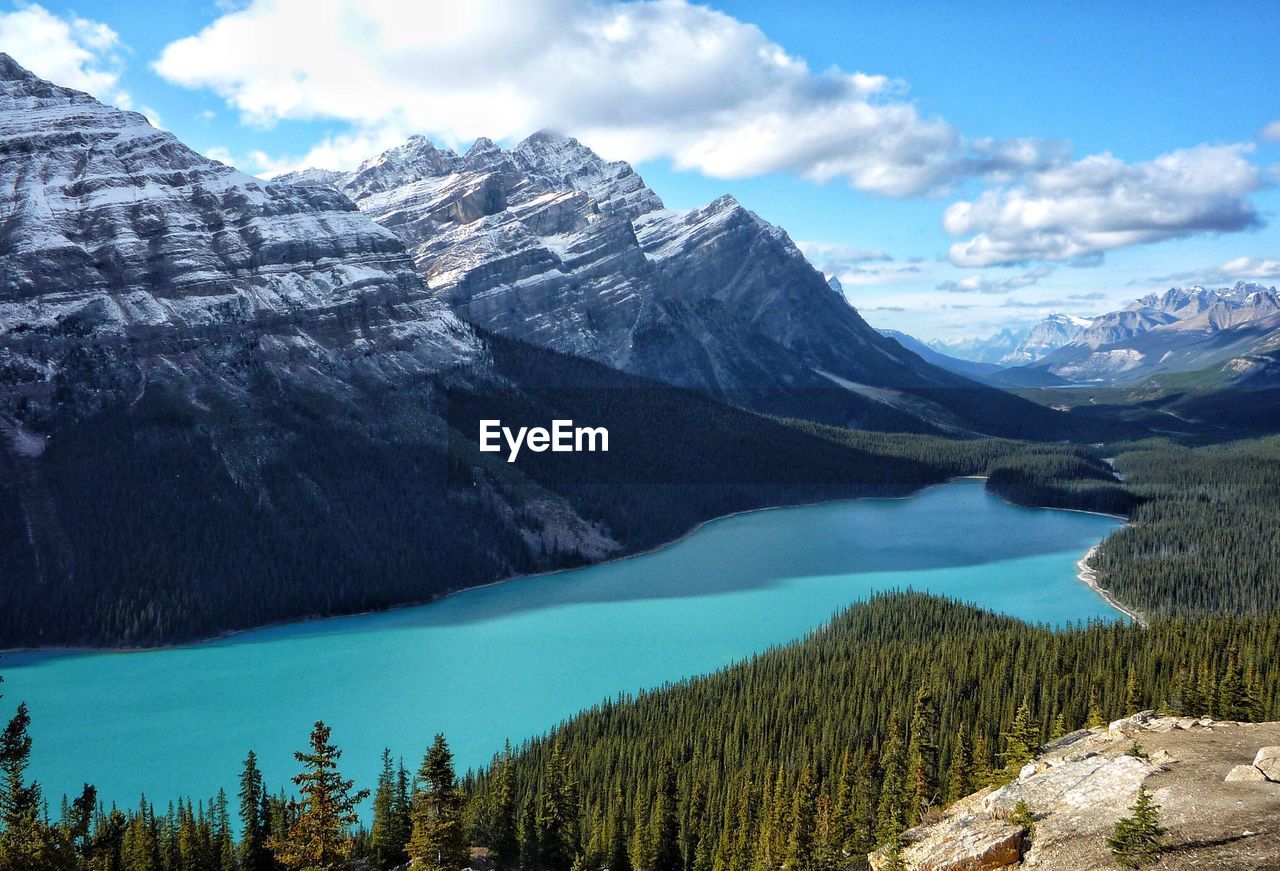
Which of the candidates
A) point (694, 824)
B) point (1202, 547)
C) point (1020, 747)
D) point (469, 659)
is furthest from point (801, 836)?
point (1202, 547)

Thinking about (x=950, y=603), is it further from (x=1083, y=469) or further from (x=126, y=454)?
(x=1083, y=469)

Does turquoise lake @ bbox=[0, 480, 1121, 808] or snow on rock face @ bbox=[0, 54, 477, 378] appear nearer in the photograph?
turquoise lake @ bbox=[0, 480, 1121, 808]

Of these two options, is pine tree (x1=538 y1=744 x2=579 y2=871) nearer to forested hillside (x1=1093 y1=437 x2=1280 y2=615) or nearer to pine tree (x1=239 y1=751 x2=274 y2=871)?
pine tree (x1=239 y1=751 x2=274 y2=871)

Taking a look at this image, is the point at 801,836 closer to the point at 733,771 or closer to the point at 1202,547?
the point at 733,771

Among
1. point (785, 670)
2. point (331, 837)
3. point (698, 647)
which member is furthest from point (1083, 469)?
point (331, 837)

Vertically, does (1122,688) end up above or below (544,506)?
below

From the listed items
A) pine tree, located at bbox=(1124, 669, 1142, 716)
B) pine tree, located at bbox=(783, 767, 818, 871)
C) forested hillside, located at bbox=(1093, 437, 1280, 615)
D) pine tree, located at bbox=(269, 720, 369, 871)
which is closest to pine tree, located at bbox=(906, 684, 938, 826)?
pine tree, located at bbox=(783, 767, 818, 871)

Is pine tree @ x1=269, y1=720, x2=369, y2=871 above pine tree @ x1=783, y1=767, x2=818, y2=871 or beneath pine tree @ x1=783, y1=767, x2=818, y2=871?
above
